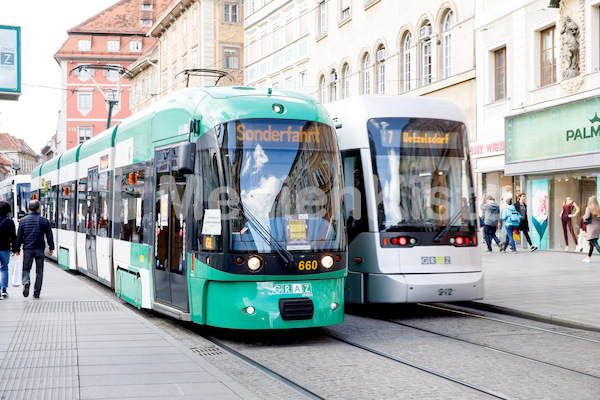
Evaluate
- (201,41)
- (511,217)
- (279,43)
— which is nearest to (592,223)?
(511,217)

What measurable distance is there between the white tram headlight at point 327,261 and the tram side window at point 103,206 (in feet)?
21.7

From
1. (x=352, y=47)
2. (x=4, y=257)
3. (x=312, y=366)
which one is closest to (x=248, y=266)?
(x=312, y=366)

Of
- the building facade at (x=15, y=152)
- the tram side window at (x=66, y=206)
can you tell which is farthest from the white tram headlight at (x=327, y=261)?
the building facade at (x=15, y=152)

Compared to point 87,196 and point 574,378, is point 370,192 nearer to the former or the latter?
point 574,378

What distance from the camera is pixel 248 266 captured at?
912 centimetres

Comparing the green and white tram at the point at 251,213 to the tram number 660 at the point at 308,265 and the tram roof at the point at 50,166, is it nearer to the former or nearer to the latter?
the tram number 660 at the point at 308,265

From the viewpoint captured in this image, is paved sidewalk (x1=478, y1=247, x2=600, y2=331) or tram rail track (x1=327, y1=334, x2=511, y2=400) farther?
paved sidewalk (x1=478, y1=247, x2=600, y2=331)

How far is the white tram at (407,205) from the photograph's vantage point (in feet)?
37.9

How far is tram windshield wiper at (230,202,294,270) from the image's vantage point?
9141mm

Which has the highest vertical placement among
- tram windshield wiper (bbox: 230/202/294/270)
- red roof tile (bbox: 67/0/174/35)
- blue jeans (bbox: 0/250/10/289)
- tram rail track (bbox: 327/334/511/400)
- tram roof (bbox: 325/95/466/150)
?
red roof tile (bbox: 67/0/174/35)

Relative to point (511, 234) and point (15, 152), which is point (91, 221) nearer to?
point (511, 234)

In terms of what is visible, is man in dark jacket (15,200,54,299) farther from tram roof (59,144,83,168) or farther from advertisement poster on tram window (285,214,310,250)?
advertisement poster on tram window (285,214,310,250)

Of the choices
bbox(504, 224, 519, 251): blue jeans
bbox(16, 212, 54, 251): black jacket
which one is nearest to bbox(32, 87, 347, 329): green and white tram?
bbox(16, 212, 54, 251): black jacket

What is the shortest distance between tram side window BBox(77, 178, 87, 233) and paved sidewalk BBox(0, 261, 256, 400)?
20.3 ft
